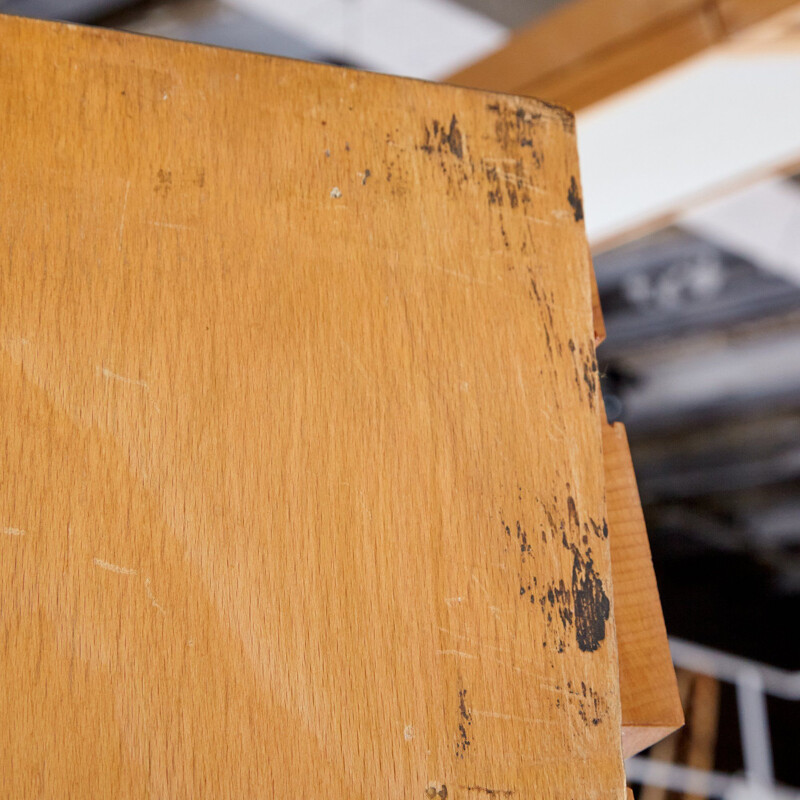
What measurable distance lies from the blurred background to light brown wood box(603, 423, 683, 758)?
0.12 meters

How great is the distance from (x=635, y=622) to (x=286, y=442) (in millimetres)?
226

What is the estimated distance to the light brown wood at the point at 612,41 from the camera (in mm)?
981

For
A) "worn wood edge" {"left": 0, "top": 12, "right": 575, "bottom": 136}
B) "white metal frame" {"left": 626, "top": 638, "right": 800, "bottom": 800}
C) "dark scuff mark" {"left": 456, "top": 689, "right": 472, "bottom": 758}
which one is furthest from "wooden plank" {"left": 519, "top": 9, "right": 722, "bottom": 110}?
"white metal frame" {"left": 626, "top": 638, "right": 800, "bottom": 800}

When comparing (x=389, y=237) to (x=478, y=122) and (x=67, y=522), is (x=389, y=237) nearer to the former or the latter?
(x=478, y=122)

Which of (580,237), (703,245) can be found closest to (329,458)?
(580,237)

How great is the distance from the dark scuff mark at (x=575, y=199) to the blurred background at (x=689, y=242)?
0.17 m

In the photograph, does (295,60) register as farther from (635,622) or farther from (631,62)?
(631,62)

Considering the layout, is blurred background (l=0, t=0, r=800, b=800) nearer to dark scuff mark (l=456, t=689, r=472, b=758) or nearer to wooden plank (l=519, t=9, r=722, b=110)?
wooden plank (l=519, t=9, r=722, b=110)

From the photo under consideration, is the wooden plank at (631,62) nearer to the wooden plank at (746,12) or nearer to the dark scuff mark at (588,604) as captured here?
the wooden plank at (746,12)

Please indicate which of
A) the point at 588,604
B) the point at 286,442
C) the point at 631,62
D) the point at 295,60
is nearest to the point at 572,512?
the point at 588,604

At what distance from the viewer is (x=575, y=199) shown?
43cm

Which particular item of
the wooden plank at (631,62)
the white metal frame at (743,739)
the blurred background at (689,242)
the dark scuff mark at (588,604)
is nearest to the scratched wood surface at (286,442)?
the dark scuff mark at (588,604)

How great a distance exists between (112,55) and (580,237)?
0.93ft

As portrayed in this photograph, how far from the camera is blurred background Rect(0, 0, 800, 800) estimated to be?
1.06m
